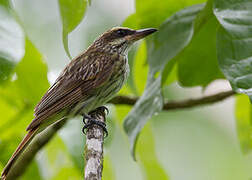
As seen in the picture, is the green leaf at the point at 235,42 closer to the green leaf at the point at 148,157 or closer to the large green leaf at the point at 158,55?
the large green leaf at the point at 158,55

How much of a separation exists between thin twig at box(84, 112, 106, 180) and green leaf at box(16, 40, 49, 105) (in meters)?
0.44

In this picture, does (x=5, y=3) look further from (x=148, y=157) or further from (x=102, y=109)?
(x=102, y=109)

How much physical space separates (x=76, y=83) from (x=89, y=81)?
0.13 meters

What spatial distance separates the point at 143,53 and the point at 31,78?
2.89 feet

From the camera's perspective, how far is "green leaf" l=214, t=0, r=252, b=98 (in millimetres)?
2703

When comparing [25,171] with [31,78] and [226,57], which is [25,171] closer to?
[31,78]

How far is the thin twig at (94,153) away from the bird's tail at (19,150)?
45 cm

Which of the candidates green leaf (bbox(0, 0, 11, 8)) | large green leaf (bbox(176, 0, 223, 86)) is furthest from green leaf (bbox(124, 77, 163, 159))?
green leaf (bbox(0, 0, 11, 8))

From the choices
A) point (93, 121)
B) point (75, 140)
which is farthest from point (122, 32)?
point (75, 140)

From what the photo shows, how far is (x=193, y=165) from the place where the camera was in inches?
347

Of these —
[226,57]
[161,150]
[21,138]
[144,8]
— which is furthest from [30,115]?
[161,150]

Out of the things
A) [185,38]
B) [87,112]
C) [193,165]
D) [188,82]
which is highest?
[185,38]

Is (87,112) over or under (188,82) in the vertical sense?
under

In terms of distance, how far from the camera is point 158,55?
338cm
